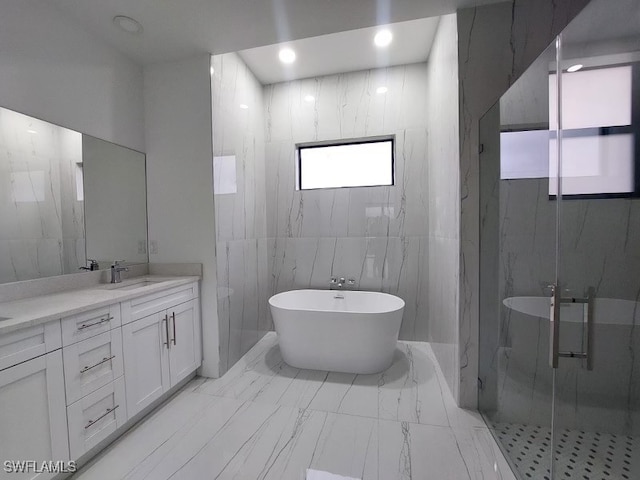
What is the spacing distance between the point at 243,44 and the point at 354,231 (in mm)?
2044

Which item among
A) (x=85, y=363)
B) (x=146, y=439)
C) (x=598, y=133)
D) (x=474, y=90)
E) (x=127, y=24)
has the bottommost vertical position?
(x=146, y=439)

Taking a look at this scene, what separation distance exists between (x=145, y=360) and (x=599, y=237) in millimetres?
2703

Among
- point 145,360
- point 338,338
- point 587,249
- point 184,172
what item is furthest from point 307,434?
point 184,172

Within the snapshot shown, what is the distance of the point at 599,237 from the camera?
1.29m

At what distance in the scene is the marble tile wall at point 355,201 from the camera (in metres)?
3.01

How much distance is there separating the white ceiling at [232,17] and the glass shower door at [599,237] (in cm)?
93

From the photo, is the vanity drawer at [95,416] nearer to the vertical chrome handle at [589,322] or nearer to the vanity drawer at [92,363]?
the vanity drawer at [92,363]

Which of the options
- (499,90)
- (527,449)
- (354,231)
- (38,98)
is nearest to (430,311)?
(354,231)

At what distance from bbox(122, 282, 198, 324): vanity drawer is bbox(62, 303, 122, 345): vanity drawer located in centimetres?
7

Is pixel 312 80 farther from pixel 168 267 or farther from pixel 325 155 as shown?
pixel 168 267

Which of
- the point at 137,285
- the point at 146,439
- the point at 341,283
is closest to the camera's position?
the point at 146,439

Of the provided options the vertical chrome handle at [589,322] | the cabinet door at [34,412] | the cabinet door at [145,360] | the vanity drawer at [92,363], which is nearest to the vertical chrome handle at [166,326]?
the cabinet door at [145,360]

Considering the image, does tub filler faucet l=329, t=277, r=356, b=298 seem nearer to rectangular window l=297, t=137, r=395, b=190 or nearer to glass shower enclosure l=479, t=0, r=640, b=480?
rectangular window l=297, t=137, r=395, b=190

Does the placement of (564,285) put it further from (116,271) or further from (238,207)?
(116,271)
